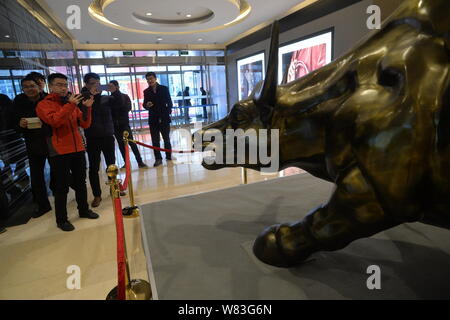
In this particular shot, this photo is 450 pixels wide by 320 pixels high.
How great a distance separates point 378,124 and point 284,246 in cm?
A: 72

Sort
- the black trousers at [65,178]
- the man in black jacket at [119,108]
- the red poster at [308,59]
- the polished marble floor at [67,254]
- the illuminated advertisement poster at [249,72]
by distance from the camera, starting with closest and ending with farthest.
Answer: the polished marble floor at [67,254] < the black trousers at [65,178] < the man in black jacket at [119,108] < the red poster at [308,59] < the illuminated advertisement poster at [249,72]

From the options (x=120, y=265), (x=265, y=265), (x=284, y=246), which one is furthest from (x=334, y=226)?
(x=120, y=265)

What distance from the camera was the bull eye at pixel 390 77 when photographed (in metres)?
0.92

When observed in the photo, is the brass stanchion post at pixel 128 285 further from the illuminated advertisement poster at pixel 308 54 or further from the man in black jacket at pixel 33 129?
the illuminated advertisement poster at pixel 308 54

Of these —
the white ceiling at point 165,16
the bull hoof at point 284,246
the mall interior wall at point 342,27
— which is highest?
the white ceiling at point 165,16

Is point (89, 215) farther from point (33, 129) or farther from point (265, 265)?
point (265, 265)

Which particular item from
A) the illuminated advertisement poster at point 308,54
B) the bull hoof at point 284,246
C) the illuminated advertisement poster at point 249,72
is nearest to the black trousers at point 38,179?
the bull hoof at point 284,246

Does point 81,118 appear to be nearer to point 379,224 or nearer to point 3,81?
point 3,81

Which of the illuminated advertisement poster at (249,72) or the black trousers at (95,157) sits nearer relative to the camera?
the black trousers at (95,157)

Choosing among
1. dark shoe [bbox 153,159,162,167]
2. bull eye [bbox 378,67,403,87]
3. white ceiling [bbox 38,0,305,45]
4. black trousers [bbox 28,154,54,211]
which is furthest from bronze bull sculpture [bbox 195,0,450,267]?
white ceiling [bbox 38,0,305,45]

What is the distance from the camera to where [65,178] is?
9.04 feet

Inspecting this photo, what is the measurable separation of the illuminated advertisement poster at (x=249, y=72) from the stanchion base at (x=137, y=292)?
774cm

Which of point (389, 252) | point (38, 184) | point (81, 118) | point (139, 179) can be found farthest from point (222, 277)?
point (139, 179)
